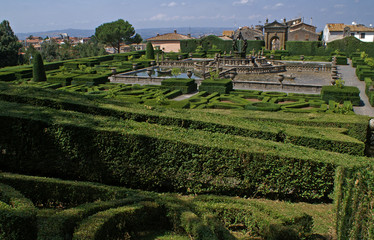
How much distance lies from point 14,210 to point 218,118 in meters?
6.44

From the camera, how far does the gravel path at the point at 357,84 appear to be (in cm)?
1948

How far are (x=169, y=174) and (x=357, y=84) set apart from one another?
27.0m

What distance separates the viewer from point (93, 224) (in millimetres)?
5641

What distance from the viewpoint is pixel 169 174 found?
8094mm

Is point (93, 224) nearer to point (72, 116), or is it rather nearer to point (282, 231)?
point (282, 231)

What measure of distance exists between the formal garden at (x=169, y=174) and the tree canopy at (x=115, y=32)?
6242 centimetres

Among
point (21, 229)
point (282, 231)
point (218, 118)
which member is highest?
point (218, 118)

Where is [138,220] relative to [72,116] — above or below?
below

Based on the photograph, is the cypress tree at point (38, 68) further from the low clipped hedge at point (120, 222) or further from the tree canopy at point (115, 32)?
the tree canopy at point (115, 32)

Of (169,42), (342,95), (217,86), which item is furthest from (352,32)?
(217,86)

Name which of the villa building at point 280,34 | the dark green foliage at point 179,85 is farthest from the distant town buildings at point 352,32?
the dark green foliage at point 179,85

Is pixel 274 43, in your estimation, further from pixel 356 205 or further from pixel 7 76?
pixel 356 205

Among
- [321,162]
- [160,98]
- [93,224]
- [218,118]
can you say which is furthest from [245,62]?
[93,224]

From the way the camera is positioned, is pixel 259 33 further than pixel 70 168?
Yes
